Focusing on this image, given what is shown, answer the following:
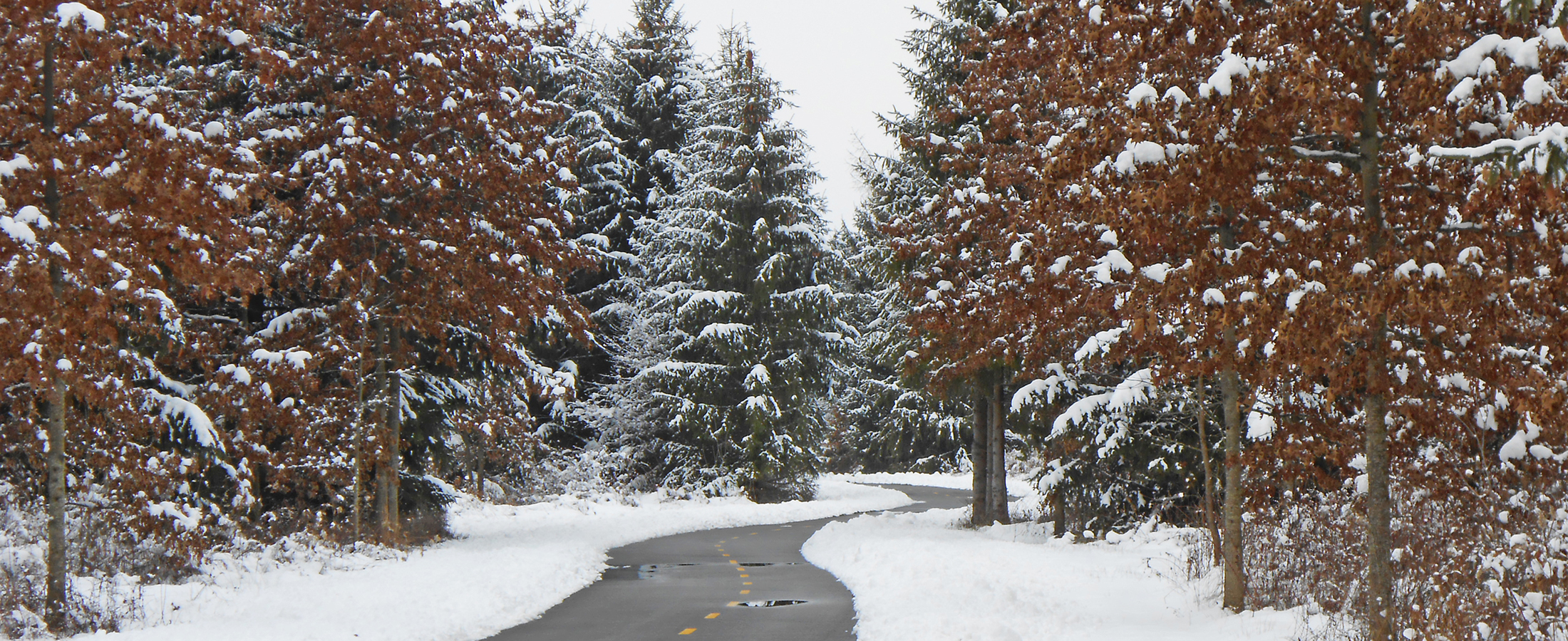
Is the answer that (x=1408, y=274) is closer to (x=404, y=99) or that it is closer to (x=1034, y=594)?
(x=1034, y=594)

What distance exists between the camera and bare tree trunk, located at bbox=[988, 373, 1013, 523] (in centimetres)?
2325

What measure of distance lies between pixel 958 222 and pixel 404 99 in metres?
9.51

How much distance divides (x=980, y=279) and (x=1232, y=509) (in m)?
9.78

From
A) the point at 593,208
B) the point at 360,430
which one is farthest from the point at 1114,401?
the point at 593,208

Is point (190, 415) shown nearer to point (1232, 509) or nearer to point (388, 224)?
point (388, 224)

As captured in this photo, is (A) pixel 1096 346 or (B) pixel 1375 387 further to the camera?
(A) pixel 1096 346

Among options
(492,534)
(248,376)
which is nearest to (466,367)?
(492,534)

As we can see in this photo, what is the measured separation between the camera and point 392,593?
12836 mm

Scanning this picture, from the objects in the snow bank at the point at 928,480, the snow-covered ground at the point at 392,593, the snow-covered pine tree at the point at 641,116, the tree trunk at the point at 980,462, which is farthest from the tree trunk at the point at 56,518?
the snow bank at the point at 928,480

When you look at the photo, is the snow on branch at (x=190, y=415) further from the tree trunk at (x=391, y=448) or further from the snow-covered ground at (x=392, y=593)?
the tree trunk at (x=391, y=448)

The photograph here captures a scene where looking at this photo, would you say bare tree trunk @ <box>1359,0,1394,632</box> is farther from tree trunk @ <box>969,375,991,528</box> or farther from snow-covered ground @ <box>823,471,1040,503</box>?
snow-covered ground @ <box>823,471,1040,503</box>

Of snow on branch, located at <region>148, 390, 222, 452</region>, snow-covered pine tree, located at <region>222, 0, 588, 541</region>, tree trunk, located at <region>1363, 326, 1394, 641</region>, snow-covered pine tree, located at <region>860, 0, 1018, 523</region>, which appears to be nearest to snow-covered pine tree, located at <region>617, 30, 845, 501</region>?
snow-covered pine tree, located at <region>860, 0, 1018, 523</region>

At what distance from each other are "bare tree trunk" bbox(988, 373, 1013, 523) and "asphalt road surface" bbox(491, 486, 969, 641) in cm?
447

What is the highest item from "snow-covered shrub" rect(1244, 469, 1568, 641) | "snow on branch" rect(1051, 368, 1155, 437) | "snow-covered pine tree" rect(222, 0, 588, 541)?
"snow-covered pine tree" rect(222, 0, 588, 541)
